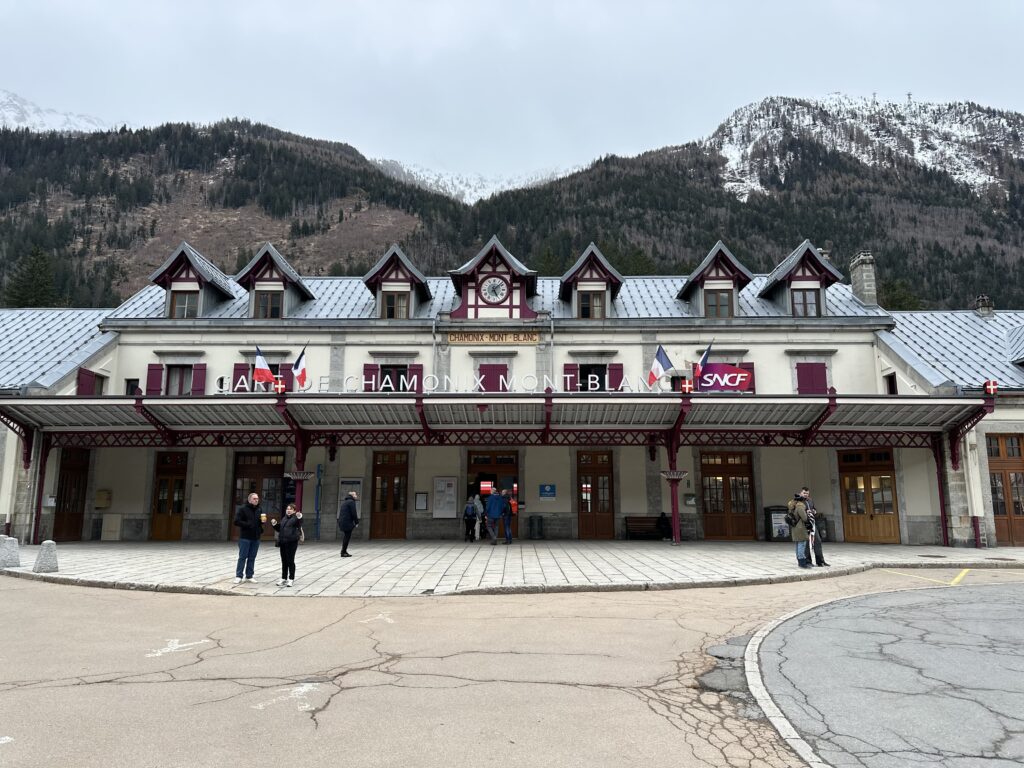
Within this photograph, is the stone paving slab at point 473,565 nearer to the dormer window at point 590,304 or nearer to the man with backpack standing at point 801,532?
the man with backpack standing at point 801,532

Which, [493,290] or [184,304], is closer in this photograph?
[493,290]

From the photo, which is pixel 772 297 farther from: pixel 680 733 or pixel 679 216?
pixel 679 216

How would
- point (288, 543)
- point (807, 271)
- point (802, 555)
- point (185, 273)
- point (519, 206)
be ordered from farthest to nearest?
point (519, 206) < point (185, 273) < point (807, 271) < point (802, 555) < point (288, 543)

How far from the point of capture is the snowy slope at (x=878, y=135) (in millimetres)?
155538

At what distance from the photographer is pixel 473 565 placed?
15.1 meters

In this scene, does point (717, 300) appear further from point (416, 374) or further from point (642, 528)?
point (416, 374)

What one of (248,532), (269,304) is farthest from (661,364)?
(269,304)

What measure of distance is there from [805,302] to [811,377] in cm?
328

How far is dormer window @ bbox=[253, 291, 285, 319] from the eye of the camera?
25094mm

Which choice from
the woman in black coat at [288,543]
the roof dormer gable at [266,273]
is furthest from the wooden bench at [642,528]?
the roof dormer gable at [266,273]

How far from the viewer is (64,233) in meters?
110

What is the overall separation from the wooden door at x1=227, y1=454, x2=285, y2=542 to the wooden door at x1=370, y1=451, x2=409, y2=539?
11.9 feet

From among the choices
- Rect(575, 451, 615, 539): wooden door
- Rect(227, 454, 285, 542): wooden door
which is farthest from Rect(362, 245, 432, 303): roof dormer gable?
Rect(575, 451, 615, 539): wooden door

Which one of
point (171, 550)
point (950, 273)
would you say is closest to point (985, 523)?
point (171, 550)
